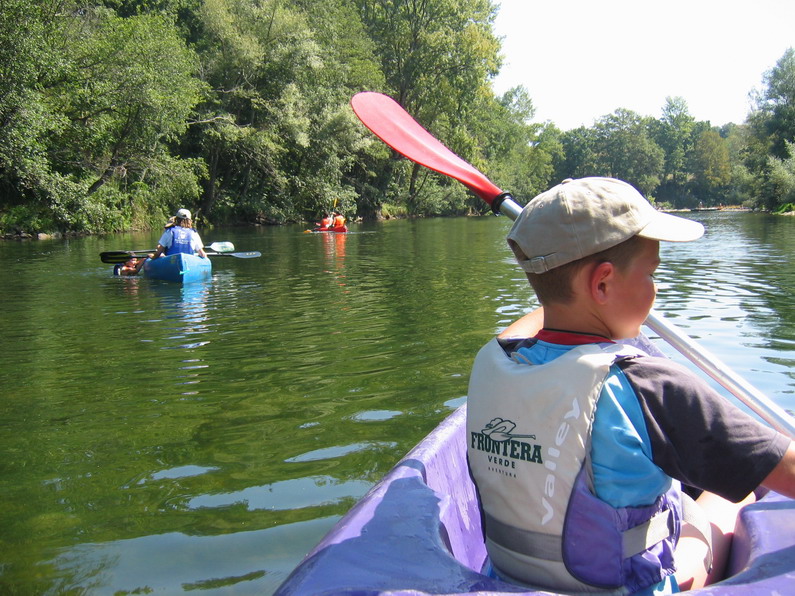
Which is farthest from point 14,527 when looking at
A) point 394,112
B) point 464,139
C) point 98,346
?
point 464,139

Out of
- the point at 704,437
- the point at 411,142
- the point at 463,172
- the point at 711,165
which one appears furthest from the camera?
the point at 711,165

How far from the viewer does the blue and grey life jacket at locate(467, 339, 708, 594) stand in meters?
1.28

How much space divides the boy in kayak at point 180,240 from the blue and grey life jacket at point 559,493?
9042 mm

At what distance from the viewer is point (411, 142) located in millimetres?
3709

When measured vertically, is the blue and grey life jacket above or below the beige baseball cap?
below

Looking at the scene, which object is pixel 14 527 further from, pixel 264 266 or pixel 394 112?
pixel 264 266

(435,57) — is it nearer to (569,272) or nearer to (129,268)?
(129,268)

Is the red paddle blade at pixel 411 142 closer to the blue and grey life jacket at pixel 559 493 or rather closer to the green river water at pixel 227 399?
the green river water at pixel 227 399

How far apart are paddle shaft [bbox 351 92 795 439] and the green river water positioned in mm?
1187

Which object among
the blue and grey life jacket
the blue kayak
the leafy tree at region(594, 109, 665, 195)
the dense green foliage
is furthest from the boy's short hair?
the leafy tree at region(594, 109, 665, 195)

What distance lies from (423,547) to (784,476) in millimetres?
685

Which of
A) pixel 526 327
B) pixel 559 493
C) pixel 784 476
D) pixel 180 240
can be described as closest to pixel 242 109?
pixel 180 240

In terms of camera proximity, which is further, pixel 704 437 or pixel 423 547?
pixel 423 547

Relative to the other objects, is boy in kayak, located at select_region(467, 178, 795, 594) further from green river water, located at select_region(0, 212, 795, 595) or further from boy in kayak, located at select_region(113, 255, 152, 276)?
boy in kayak, located at select_region(113, 255, 152, 276)
